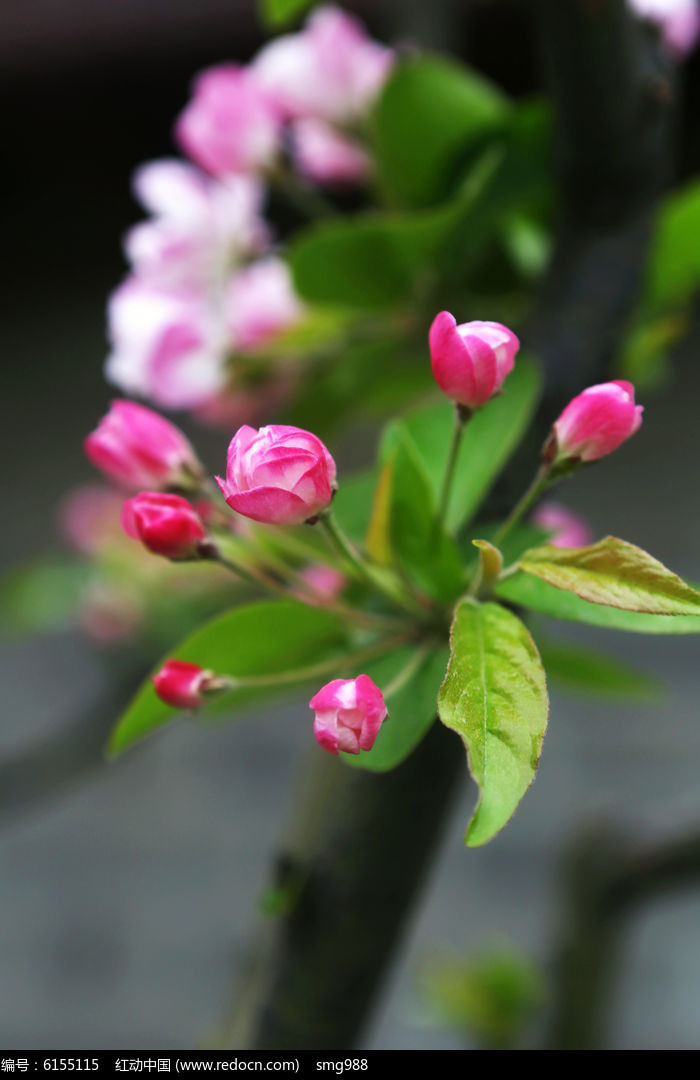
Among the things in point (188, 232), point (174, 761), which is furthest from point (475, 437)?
point (174, 761)

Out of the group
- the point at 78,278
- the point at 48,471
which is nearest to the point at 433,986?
the point at 48,471

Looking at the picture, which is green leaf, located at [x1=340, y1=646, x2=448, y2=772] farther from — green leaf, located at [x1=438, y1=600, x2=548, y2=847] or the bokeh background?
the bokeh background

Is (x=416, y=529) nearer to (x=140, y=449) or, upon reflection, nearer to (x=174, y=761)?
(x=140, y=449)

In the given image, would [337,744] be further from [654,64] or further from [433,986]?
[433,986]

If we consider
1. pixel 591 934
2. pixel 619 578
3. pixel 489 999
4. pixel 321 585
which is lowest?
pixel 489 999

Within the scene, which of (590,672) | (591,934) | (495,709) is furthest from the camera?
(591,934)

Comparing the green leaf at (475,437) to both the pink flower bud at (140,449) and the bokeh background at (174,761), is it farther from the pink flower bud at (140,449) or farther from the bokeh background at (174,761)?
the bokeh background at (174,761)

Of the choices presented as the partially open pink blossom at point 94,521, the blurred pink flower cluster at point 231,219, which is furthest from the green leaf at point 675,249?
the partially open pink blossom at point 94,521
